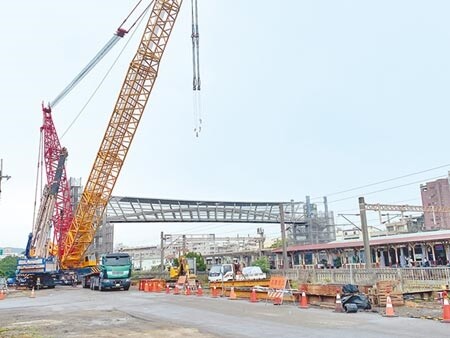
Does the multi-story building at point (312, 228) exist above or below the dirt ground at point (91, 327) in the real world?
above

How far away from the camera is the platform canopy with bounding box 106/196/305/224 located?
67.0 metres

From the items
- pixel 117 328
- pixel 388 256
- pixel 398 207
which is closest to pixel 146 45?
pixel 398 207

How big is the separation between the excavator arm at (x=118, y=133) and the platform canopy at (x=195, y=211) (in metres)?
16.8

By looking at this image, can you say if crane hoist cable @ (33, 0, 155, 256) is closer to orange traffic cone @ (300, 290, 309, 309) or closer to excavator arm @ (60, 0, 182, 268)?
excavator arm @ (60, 0, 182, 268)

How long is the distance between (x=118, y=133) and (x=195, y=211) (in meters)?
34.5

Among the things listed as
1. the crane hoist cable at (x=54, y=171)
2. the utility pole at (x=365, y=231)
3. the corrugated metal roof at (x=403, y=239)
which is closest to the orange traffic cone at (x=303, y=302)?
the utility pole at (x=365, y=231)

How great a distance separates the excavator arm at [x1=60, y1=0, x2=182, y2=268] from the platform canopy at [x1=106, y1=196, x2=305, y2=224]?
1676 centimetres

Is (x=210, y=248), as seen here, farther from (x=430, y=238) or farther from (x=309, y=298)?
(x=309, y=298)

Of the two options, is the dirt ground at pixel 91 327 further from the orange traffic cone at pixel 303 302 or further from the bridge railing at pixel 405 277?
the bridge railing at pixel 405 277

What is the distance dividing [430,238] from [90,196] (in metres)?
33.9

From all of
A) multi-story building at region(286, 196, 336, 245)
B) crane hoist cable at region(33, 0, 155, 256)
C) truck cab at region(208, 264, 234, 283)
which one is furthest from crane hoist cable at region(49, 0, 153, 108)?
multi-story building at region(286, 196, 336, 245)

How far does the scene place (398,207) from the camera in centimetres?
3906

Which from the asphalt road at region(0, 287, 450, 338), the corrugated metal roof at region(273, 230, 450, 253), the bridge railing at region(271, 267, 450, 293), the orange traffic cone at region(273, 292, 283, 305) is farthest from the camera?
the corrugated metal roof at region(273, 230, 450, 253)

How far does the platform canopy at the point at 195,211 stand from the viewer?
67.0m
